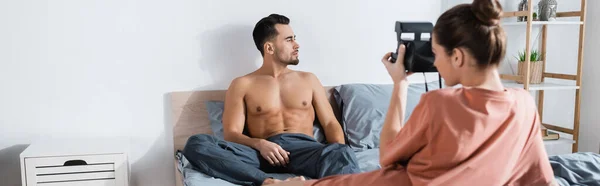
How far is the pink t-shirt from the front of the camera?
1129 mm

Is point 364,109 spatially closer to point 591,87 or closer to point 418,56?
point 418,56

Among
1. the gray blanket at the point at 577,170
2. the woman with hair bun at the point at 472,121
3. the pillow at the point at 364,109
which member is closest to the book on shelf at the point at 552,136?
the pillow at the point at 364,109

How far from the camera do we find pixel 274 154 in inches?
83.4

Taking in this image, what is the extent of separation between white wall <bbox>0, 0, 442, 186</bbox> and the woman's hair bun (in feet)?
5.33

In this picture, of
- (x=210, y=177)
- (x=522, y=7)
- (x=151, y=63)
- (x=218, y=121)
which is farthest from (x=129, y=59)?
(x=522, y=7)

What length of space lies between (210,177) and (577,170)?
48.9 inches

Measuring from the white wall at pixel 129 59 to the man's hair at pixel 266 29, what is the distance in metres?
0.16

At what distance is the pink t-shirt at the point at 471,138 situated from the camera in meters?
1.13

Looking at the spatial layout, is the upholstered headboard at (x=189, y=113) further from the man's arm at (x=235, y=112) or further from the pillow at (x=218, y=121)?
the man's arm at (x=235, y=112)

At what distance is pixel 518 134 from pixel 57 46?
6.52 ft

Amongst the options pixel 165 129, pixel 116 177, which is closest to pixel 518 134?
pixel 116 177

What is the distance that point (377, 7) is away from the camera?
2.82 metres

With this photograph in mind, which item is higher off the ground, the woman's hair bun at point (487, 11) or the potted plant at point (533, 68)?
the woman's hair bun at point (487, 11)

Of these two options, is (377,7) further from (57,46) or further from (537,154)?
(537,154)
